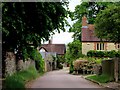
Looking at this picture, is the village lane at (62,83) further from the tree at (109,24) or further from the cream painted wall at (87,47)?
the cream painted wall at (87,47)

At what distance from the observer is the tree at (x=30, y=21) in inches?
627

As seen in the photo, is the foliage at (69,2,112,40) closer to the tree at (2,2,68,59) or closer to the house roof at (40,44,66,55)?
the house roof at (40,44,66,55)

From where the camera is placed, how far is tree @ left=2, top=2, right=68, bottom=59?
15914 mm

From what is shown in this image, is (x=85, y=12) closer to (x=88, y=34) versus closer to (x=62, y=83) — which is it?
(x=88, y=34)

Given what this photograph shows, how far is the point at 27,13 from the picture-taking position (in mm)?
17094

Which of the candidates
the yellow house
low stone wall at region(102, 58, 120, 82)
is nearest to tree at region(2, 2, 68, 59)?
low stone wall at region(102, 58, 120, 82)

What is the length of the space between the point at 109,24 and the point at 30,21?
11964 millimetres

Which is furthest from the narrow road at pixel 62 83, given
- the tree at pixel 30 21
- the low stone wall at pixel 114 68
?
the tree at pixel 30 21

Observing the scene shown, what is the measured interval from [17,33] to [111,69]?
716 inches

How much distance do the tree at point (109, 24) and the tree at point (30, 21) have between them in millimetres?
8750

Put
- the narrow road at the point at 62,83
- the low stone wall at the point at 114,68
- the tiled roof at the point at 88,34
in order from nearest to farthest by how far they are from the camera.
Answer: the narrow road at the point at 62,83
the low stone wall at the point at 114,68
the tiled roof at the point at 88,34

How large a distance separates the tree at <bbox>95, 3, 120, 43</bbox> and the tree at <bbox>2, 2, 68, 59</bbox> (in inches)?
344

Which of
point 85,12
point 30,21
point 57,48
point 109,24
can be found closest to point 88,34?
point 85,12

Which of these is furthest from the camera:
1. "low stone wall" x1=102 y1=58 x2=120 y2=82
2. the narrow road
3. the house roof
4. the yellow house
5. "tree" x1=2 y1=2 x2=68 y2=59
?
the house roof
